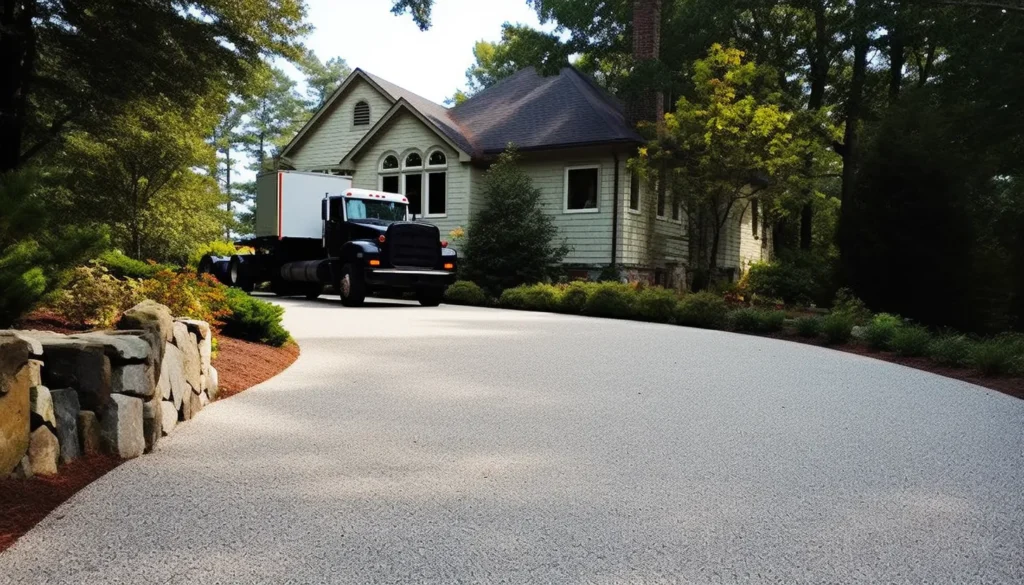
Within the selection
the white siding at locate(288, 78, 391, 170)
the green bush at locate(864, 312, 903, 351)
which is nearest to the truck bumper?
the green bush at locate(864, 312, 903, 351)

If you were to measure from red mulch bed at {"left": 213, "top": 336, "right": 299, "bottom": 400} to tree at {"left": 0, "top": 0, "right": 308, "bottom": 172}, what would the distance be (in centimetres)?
416

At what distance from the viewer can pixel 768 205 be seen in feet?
72.4

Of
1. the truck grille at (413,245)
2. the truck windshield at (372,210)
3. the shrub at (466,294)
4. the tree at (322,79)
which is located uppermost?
the tree at (322,79)

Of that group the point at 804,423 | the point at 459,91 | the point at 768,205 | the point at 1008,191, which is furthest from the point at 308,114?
the point at 804,423

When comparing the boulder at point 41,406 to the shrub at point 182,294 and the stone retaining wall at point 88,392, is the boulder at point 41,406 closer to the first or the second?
the stone retaining wall at point 88,392

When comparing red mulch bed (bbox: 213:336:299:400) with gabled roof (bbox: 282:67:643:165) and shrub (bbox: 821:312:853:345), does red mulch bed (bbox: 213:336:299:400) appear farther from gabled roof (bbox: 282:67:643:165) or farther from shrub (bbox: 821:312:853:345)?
gabled roof (bbox: 282:67:643:165)

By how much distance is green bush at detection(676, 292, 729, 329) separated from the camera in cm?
1401

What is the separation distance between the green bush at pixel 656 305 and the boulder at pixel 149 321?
438 inches

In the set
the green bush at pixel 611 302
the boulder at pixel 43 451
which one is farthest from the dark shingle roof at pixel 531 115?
the boulder at pixel 43 451

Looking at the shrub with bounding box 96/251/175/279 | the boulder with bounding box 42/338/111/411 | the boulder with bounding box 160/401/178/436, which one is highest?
the shrub with bounding box 96/251/175/279

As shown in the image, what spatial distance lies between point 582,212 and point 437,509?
1808 cm

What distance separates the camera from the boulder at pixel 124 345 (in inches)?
167

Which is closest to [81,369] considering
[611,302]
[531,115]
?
[611,302]

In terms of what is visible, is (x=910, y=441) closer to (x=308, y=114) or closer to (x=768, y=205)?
(x=768, y=205)
